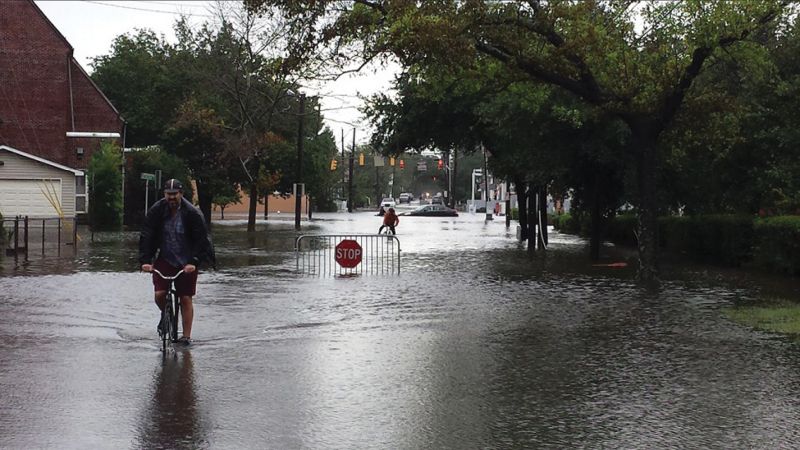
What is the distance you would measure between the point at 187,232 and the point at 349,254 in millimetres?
10604

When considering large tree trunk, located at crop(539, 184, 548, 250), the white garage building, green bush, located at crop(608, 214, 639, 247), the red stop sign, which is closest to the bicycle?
the red stop sign

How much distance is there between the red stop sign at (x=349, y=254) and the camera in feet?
66.3

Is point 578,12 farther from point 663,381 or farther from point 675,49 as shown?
point 663,381

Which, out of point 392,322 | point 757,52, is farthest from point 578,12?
point 392,322

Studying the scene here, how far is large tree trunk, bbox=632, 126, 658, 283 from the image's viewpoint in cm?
1928

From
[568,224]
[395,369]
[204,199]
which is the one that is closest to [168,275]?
[395,369]

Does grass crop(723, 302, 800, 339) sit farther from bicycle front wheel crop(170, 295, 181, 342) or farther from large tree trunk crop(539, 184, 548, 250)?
large tree trunk crop(539, 184, 548, 250)

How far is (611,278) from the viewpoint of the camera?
19.7m

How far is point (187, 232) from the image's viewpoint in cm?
985

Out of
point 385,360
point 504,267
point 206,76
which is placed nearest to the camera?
point 385,360

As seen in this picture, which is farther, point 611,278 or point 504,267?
point 504,267

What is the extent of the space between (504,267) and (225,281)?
7.63 metres

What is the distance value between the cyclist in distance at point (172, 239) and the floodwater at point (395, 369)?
90 cm

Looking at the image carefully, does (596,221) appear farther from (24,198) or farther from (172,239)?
(24,198)
